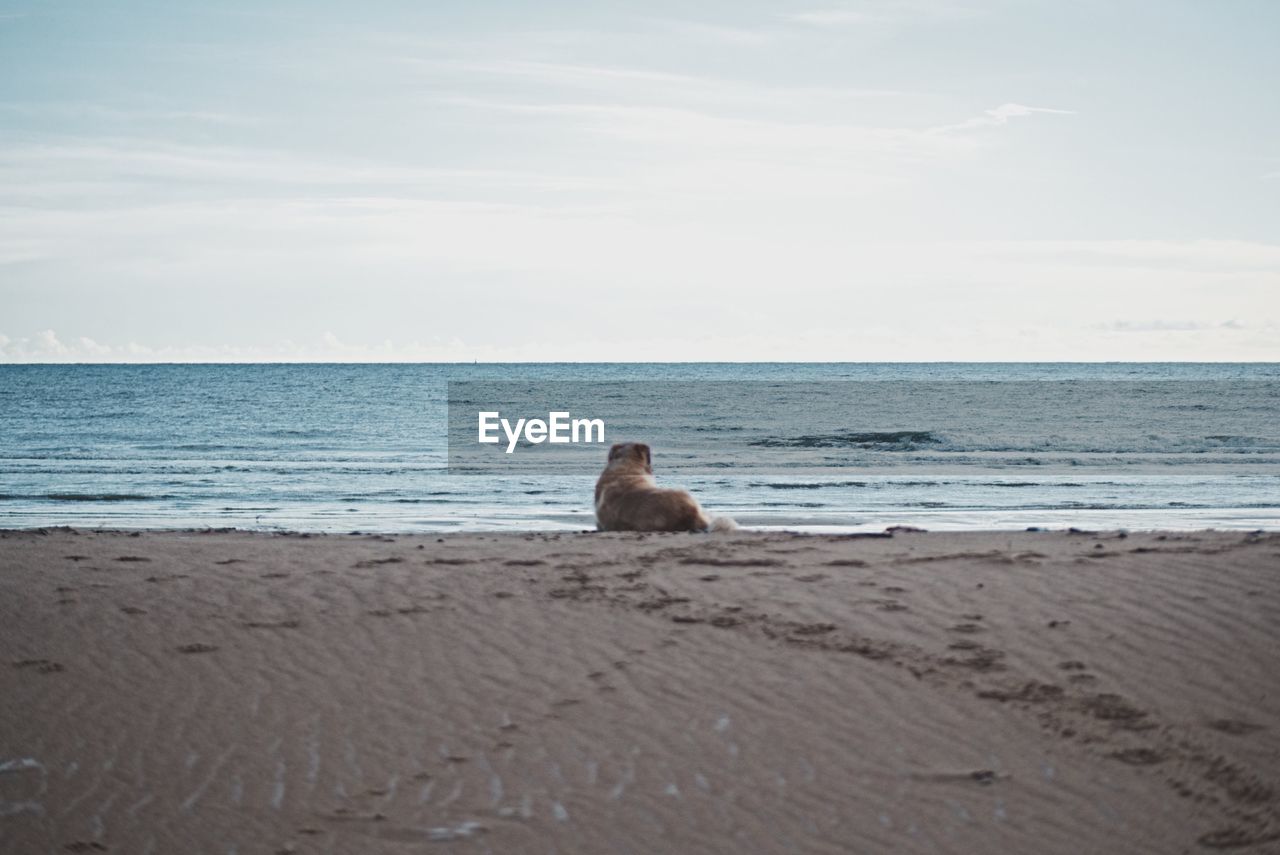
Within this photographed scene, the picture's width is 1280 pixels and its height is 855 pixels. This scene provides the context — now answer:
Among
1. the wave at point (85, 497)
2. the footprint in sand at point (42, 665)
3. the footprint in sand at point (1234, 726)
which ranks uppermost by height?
the footprint in sand at point (42, 665)

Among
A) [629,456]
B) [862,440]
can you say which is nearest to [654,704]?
[629,456]

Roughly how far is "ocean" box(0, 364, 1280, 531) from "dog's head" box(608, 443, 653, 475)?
1.39 m

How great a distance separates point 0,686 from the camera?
5645 mm

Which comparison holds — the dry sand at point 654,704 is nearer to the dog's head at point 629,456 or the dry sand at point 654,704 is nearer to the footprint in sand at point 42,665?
the footprint in sand at point 42,665

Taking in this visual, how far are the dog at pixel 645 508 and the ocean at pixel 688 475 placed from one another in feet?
5.87

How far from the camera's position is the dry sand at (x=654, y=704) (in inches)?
171

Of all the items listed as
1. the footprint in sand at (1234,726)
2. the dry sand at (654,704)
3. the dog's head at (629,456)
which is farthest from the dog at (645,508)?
A: the footprint in sand at (1234,726)

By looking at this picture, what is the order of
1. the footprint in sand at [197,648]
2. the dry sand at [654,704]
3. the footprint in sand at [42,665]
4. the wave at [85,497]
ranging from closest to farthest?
the dry sand at [654,704] < the footprint in sand at [42,665] < the footprint in sand at [197,648] < the wave at [85,497]

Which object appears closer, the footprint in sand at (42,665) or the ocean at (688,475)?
the footprint in sand at (42,665)

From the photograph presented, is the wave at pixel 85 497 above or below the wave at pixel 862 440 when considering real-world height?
below

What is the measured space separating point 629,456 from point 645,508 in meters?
1.30

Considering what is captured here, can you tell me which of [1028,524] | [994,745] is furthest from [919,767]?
[1028,524]

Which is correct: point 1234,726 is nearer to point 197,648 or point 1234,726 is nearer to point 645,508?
point 197,648

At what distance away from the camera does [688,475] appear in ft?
72.7
